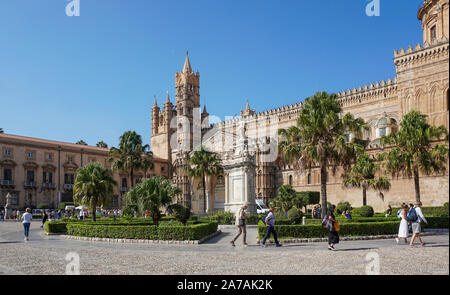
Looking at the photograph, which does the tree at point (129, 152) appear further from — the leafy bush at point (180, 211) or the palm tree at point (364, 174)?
the leafy bush at point (180, 211)

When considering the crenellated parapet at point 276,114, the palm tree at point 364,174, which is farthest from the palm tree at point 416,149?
the crenellated parapet at point 276,114

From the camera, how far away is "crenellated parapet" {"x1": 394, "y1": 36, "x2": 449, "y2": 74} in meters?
43.3

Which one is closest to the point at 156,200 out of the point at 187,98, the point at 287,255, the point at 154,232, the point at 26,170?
the point at 154,232

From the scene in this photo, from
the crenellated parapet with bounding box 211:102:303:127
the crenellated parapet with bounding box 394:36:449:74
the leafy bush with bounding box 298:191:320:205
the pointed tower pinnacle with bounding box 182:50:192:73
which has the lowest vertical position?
the leafy bush with bounding box 298:191:320:205

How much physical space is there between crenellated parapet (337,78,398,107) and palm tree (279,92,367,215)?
35448 millimetres

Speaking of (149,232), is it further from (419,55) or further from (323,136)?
(419,55)

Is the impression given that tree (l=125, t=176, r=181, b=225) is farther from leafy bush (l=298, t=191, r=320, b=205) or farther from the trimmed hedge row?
leafy bush (l=298, t=191, r=320, b=205)

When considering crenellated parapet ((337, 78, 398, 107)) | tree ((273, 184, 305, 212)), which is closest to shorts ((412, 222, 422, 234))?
tree ((273, 184, 305, 212))

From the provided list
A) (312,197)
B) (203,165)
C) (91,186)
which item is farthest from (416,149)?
(312,197)

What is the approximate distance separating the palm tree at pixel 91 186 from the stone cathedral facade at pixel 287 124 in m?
7.97

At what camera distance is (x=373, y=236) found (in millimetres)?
17031
